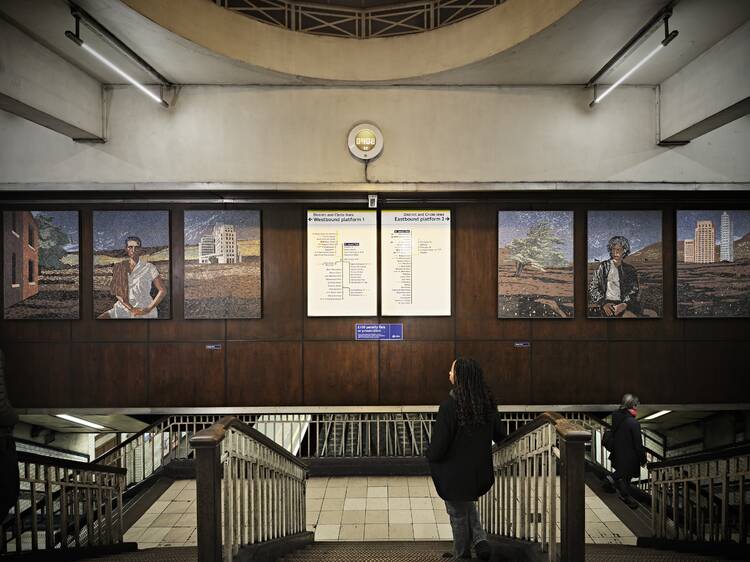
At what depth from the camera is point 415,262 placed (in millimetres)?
5695

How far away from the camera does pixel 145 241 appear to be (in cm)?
570

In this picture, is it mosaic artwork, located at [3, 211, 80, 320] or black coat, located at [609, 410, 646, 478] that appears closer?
black coat, located at [609, 410, 646, 478]

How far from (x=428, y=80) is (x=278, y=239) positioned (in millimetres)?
2657

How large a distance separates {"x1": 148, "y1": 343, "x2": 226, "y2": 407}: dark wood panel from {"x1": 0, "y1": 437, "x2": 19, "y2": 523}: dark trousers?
279cm

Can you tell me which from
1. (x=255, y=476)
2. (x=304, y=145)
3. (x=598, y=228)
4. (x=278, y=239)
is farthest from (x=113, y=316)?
(x=598, y=228)

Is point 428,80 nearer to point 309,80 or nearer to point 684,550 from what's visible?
point 309,80

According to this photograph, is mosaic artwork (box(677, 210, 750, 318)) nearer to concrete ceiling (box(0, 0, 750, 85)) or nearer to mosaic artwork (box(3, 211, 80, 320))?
concrete ceiling (box(0, 0, 750, 85))

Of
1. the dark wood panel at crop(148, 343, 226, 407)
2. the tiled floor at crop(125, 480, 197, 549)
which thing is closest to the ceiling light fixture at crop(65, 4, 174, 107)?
the dark wood panel at crop(148, 343, 226, 407)

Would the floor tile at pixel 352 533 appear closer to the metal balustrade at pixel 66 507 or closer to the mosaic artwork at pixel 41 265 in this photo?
the metal balustrade at pixel 66 507

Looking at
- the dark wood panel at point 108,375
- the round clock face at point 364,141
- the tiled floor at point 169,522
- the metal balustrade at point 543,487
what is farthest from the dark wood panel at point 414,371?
the dark wood panel at point 108,375

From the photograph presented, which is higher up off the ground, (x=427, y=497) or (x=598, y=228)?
(x=598, y=228)

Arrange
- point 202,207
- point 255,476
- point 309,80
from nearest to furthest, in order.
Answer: point 255,476, point 309,80, point 202,207

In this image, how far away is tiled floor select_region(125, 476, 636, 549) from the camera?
15.3 ft

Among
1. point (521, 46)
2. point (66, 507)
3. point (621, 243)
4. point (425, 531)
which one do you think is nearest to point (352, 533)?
point (425, 531)
